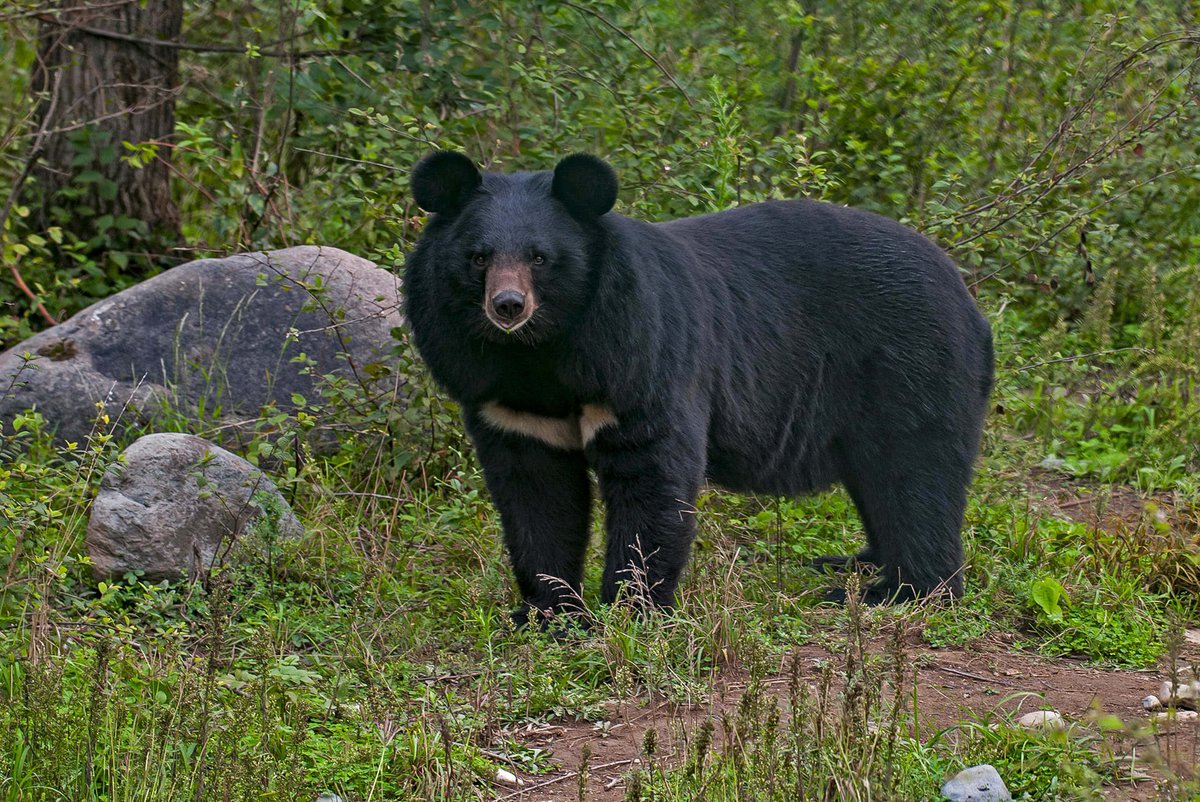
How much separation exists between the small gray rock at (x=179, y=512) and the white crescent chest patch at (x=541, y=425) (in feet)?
3.34

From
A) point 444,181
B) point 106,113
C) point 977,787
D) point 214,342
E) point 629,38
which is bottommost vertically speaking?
point 977,787

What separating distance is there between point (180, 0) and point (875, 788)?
6.17 meters

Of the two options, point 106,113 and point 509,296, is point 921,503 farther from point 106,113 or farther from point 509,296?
point 106,113

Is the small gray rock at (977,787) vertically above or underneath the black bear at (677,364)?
underneath

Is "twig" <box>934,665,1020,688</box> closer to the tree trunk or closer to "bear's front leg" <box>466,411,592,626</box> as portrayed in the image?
"bear's front leg" <box>466,411,592,626</box>

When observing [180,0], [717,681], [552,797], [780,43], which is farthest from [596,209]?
[780,43]

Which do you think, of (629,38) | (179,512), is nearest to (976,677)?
(179,512)

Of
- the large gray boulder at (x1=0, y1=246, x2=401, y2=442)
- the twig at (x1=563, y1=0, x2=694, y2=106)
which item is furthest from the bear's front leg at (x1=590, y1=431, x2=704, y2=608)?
the twig at (x1=563, y1=0, x2=694, y2=106)


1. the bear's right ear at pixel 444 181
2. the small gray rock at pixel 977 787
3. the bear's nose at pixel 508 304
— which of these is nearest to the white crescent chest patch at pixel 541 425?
the bear's nose at pixel 508 304

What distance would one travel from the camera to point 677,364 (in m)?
4.59

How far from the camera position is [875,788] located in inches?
115

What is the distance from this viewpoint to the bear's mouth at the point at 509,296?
4.20 metres

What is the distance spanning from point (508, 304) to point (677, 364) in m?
0.68

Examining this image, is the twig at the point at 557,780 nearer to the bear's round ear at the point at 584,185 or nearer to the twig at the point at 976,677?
the twig at the point at 976,677
